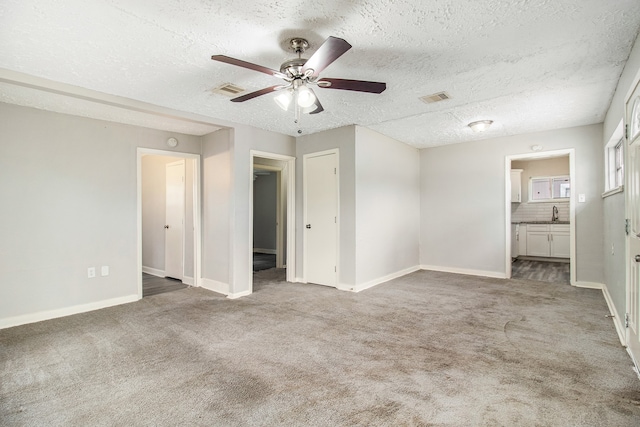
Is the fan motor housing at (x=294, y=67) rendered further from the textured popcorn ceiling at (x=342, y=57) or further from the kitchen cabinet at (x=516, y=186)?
the kitchen cabinet at (x=516, y=186)

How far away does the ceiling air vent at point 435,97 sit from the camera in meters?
3.47

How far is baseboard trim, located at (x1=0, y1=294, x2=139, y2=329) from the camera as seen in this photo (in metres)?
3.39

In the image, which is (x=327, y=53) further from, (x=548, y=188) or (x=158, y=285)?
(x=548, y=188)

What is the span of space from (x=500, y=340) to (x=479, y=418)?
1.29 meters

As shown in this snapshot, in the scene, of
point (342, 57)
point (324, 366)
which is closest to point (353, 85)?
point (342, 57)

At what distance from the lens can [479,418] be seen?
1.79 m

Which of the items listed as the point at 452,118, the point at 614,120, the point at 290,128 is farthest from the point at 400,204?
the point at 614,120

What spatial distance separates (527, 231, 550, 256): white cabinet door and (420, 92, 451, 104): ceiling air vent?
540cm

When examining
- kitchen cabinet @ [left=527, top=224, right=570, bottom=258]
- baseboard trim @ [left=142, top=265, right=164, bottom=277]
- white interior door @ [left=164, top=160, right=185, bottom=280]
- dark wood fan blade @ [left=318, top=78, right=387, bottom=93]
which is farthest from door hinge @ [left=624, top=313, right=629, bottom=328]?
baseboard trim @ [left=142, top=265, right=164, bottom=277]

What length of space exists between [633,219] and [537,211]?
607 centimetres

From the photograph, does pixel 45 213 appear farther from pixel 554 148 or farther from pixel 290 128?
pixel 554 148

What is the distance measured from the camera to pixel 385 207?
5.38 metres

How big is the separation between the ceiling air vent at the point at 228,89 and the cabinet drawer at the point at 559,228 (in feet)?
23.8

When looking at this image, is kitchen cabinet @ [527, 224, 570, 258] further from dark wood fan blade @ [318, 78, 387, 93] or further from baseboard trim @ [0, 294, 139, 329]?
baseboard trim @ [0, 294, 139, 329]
